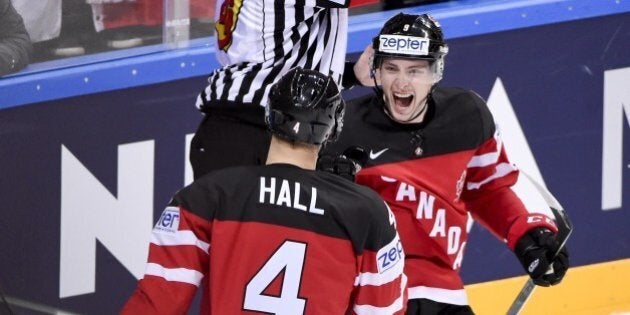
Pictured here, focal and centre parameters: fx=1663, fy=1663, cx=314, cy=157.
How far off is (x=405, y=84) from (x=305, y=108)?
731 mm

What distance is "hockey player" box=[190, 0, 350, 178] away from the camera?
3.86 meters

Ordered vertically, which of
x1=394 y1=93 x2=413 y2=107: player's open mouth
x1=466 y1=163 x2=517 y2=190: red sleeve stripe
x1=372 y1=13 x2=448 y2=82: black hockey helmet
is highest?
x1=372 y1=13 x2=448 y2=82: black hockey helmet

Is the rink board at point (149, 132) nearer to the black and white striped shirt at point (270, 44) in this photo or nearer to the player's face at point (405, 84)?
the black and white striped shirt at point (270, 44)

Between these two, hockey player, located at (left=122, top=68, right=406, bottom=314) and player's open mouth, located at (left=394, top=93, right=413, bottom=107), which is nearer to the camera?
hockey player, located at (left=122, top=68, right=406, bottom=314)

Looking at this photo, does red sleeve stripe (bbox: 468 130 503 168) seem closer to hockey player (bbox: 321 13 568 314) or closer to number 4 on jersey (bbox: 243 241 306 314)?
hockey player (bbox: 321 13 568 314)

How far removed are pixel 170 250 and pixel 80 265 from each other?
5.53 ft

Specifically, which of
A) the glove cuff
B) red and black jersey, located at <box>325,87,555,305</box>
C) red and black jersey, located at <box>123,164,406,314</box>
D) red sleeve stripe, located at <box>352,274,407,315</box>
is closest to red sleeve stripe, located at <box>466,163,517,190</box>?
red and black jersey, located at <box>325,87,555,305</box>

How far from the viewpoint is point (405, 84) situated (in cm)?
399

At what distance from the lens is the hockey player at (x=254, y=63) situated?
12.7 feet

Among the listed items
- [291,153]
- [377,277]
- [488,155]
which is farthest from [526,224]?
[291,153]

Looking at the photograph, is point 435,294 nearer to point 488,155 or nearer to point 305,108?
point 488,155

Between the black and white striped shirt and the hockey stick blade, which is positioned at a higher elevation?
the black and white striped shirt

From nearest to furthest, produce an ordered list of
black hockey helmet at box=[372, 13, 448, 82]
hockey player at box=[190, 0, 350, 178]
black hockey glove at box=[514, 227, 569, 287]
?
1. hockey player at box=[190, 0, 350, 178]
2. black hockey helmet at box=[372, 13, 448, 82]
3. black hockey glove at box=[514, 227, 569, 287]

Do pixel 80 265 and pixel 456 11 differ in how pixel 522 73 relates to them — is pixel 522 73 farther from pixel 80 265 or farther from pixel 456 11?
pixel 80 265
